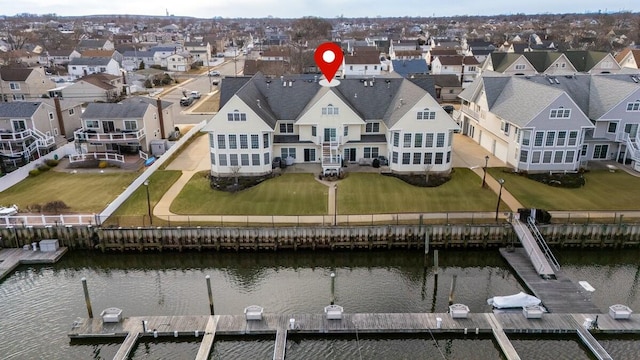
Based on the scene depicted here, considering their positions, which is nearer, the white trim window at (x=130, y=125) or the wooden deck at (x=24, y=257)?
the wooden deck at (x=24, y=257)

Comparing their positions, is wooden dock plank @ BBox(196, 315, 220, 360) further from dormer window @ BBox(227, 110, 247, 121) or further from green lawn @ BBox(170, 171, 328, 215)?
dormer window @ BBox(227, 110, 247, 121)

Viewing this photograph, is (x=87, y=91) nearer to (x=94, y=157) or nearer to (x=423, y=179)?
(x=94, y=157)

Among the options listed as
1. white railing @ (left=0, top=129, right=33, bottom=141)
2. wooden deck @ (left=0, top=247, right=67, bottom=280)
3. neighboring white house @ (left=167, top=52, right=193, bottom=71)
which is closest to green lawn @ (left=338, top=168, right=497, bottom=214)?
wooden deck @ (left=0, top=247, right=67, bottom=280)

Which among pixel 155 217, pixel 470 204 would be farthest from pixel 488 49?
pixel 155 217

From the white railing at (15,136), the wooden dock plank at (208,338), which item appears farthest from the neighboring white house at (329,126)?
the white railing at (15,136)

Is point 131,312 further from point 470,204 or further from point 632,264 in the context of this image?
point 632,264

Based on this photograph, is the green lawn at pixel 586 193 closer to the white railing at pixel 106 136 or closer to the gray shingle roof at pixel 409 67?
the white railing at pixel 106 136
